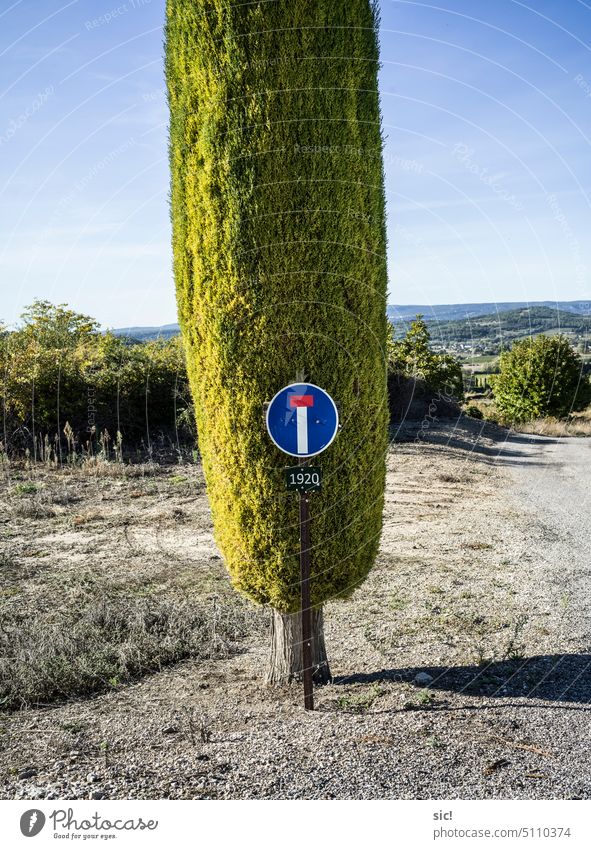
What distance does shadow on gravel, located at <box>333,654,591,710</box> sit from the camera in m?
5.16

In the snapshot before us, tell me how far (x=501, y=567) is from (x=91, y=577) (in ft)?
15.7

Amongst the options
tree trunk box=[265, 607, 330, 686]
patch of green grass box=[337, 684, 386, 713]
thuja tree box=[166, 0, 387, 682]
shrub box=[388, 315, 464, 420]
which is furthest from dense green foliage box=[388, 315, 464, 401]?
patch of green grass box=[337, 684, 386, 713]

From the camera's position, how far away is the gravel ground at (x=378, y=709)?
404cm

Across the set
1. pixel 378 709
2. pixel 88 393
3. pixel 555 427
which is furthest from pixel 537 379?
pixel 378 709

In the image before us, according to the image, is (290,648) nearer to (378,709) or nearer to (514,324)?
(378,709)

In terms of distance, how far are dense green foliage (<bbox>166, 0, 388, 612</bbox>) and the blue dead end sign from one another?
0.17 metres

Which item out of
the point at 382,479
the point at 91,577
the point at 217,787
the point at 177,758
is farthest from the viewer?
the point at 91,577

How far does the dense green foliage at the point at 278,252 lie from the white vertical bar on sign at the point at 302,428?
26 cm

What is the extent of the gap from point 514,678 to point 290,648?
169 centimetres

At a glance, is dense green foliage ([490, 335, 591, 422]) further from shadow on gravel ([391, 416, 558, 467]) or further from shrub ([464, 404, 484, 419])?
shadow on gravel ([391, 416, 558, 467])

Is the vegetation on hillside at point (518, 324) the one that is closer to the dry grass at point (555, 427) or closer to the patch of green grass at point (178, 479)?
the patch of green grass at point (178, 479)
